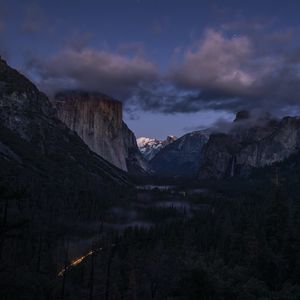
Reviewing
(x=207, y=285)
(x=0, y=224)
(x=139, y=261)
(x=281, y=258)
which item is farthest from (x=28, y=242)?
(x=0, y=224)

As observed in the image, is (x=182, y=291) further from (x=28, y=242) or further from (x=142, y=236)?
(x=142, y=236)

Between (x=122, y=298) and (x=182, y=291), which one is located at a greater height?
(x=182, y=291)

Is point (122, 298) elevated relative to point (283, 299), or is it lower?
lower

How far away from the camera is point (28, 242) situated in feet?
431

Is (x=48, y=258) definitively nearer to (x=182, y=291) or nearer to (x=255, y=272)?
(x=255, y=272)

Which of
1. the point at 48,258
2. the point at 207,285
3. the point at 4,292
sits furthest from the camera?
the point at 48,258

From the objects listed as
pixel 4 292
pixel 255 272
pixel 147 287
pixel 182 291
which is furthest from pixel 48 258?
pixel 4 292

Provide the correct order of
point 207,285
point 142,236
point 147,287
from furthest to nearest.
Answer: point 142,236 → point 147,287 → point 207,285

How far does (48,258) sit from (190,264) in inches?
2767

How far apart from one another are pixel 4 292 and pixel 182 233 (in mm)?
147376

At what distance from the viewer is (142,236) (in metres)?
178

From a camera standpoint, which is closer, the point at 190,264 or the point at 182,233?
the point at 190,264

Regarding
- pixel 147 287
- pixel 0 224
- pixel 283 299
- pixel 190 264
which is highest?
pixel 0 224

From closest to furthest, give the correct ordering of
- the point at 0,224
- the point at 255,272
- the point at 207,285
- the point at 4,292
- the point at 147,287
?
the point at 0,224 → the point at 4,292 → the point at 207,285 → the point at 255,272 → the point at 147,287
